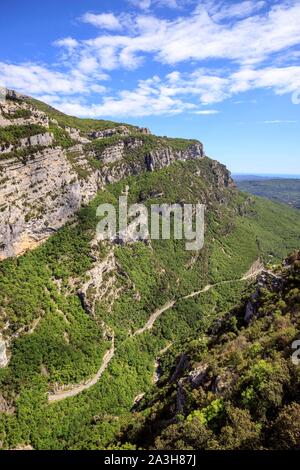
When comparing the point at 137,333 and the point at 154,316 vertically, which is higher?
the point at 154,316

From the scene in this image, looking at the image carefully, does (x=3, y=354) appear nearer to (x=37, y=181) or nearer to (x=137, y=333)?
(x=137, y=333)

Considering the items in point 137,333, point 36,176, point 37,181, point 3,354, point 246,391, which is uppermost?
point 36,176

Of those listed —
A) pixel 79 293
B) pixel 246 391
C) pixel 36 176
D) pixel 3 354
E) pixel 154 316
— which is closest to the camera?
pixel 246 391

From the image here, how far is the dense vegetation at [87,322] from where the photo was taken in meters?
77.7

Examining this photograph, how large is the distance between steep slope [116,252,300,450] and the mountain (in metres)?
7.66

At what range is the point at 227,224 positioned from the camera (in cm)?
19088

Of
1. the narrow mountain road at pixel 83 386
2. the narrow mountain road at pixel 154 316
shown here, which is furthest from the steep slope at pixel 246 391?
the narrow mountain road at pixel 154 316

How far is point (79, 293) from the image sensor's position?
334 ft

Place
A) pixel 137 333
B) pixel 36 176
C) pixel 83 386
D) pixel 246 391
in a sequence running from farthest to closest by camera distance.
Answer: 1. pixel 137 333
2. pixel 36 176
3. pixel 83 386
4. pixel 246 391

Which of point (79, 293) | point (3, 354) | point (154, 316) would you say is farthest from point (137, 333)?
point (3, 354)

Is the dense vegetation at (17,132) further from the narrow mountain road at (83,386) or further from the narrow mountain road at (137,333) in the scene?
the narrow mountain road at (83,386)

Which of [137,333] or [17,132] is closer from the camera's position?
[17,132]

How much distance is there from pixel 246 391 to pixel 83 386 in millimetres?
63745
